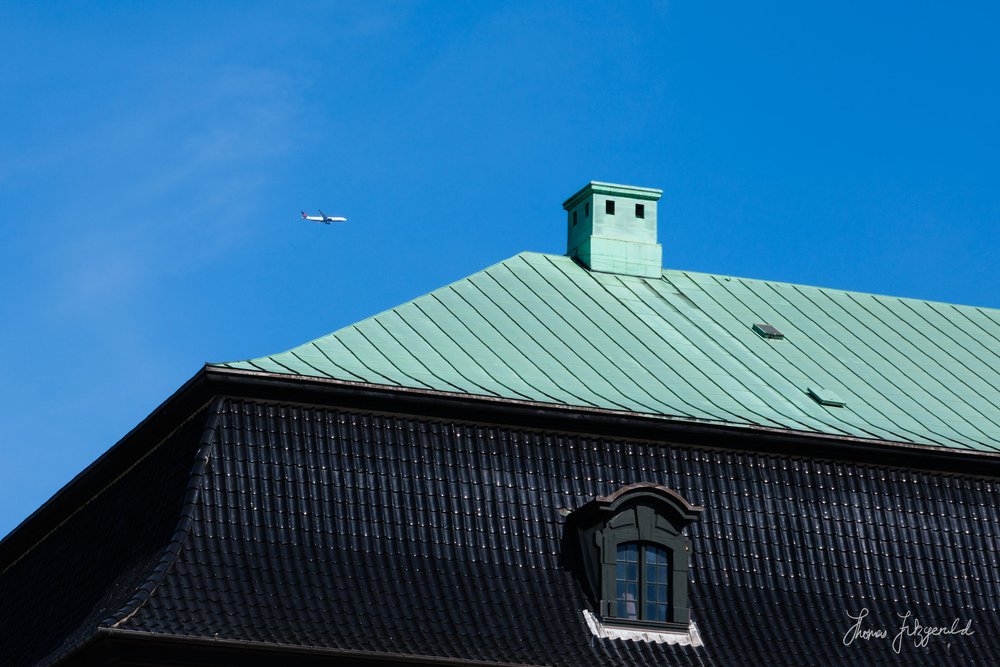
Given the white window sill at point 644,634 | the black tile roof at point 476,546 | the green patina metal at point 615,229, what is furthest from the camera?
the green patina metal at point 615,229

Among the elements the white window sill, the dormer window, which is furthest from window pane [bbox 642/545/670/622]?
the white window sill

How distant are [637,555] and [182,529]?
6.05 m

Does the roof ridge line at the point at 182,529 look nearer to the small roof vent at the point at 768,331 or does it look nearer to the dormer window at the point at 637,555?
the dormer window at the point at 637,555

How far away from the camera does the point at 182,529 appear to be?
25531 millimetres

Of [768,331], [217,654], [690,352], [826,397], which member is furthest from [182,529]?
[768,331]

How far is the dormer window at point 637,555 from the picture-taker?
27.0 metres

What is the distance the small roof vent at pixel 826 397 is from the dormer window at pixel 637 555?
13.2 ft

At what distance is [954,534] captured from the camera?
2912 cm

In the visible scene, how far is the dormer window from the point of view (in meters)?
27.0

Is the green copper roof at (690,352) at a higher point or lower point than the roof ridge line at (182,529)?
higher

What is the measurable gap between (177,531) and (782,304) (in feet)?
42.4

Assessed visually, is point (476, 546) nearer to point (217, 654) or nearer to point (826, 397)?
point (217, 654)

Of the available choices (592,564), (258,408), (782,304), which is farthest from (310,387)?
(782,304)

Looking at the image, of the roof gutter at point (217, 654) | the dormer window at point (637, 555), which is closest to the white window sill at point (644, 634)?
the dormer window at point (637, 555)
